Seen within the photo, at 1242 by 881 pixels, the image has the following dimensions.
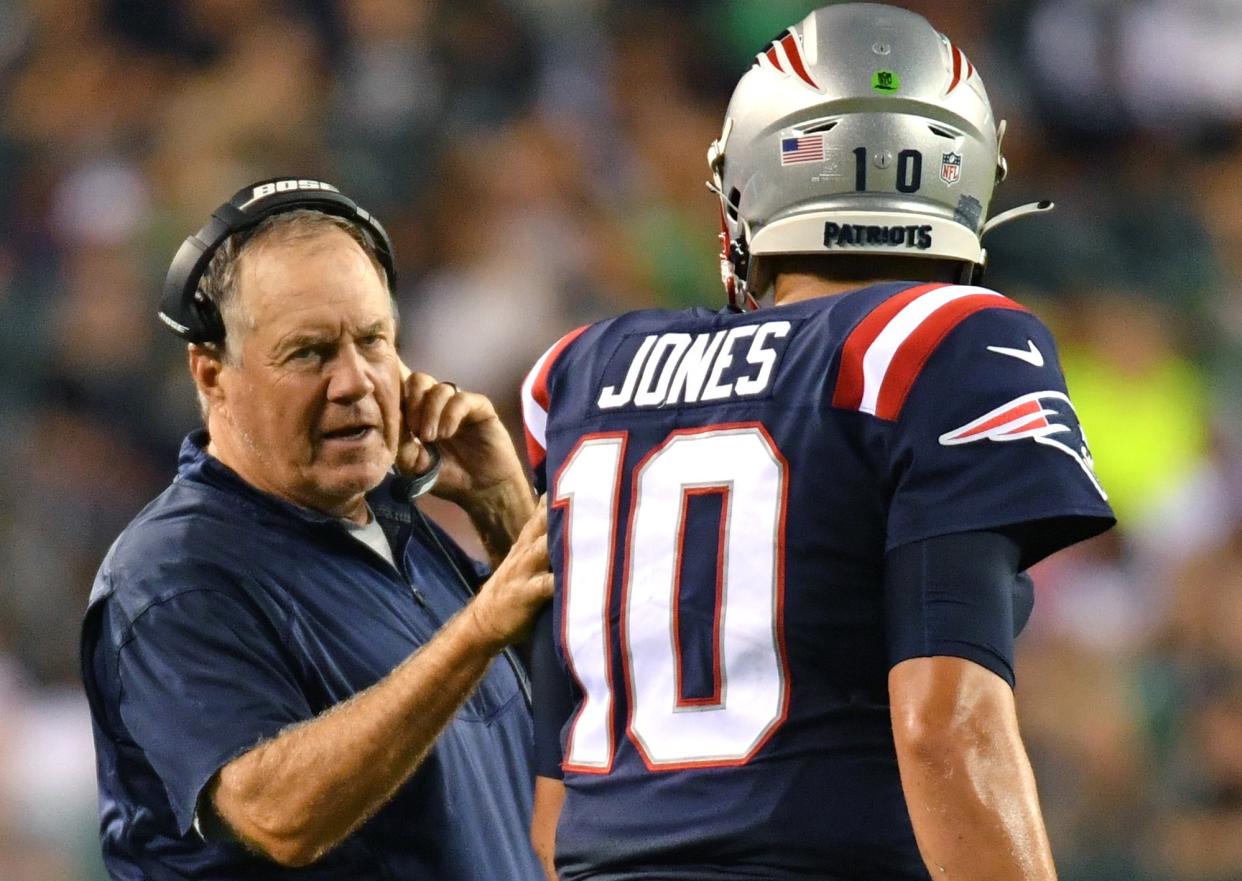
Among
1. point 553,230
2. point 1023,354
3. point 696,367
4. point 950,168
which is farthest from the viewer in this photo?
point 553,230

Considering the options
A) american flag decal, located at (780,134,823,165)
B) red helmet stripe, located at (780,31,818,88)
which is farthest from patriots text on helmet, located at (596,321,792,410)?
red helmet stripe, located at (780,31,818,88)

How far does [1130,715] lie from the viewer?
17.9 ft

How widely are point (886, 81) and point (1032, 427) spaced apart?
525mm

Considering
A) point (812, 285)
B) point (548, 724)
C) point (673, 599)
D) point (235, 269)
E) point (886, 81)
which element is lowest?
point (548, 724)

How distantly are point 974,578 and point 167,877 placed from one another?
1.43m

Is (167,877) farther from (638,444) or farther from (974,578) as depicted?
(974,578)

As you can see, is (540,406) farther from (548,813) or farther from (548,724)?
(548,813)

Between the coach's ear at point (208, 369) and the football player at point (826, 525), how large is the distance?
902mm

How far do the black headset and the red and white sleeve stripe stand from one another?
73 cm

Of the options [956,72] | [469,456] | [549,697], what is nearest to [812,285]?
[956,72]

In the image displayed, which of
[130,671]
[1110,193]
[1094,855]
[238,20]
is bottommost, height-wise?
[1094,855]

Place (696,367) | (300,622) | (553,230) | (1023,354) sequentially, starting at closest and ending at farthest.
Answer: (1023,354)
(696,367)
(300,622)
(553,230)

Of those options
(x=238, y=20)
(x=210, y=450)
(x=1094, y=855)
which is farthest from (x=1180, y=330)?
(x=210, y=450)

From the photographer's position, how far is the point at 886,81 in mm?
2238
